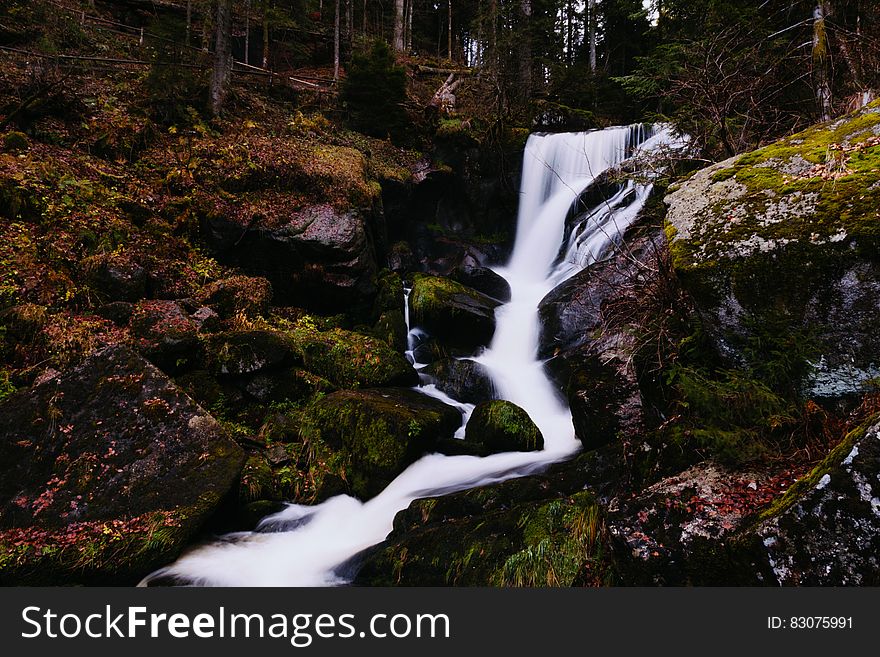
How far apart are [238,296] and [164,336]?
6.54 ft

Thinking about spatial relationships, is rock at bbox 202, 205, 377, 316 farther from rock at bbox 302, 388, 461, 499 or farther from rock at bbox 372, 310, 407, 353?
rock at bbox 302, 388, 461, 499

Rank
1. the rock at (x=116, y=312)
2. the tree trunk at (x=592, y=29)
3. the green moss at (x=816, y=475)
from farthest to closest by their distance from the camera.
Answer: the tree trunk at (x=592, y=29)
the rock at (x=116, y=312)
the green moss at (x=816, y=475)

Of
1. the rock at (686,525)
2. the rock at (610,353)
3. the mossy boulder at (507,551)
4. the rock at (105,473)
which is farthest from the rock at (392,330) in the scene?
the rock at (686,525)

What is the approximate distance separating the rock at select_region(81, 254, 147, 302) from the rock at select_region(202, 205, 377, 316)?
7.13 ft

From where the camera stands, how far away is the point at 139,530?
4.49m

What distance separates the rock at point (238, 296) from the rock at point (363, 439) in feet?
9.52

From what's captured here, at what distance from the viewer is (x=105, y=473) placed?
15.8ft

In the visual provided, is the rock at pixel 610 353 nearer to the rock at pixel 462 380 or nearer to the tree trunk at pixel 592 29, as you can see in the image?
the rock at pixel 462 380

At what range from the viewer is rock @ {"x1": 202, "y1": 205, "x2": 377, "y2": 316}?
969 cm

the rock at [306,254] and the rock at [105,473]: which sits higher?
the rock at [306,254]

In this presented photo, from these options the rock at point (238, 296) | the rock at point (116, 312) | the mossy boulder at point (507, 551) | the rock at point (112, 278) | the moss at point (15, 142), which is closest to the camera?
the mossy boulder at point (507, 551)

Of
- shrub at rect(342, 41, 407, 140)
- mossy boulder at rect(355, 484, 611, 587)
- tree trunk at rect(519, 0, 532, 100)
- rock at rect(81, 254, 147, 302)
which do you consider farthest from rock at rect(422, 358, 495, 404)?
tree trunk at rect(519, 0, 532, 100)

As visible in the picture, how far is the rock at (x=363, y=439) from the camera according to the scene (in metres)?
6.20

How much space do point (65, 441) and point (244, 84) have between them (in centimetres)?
1518
